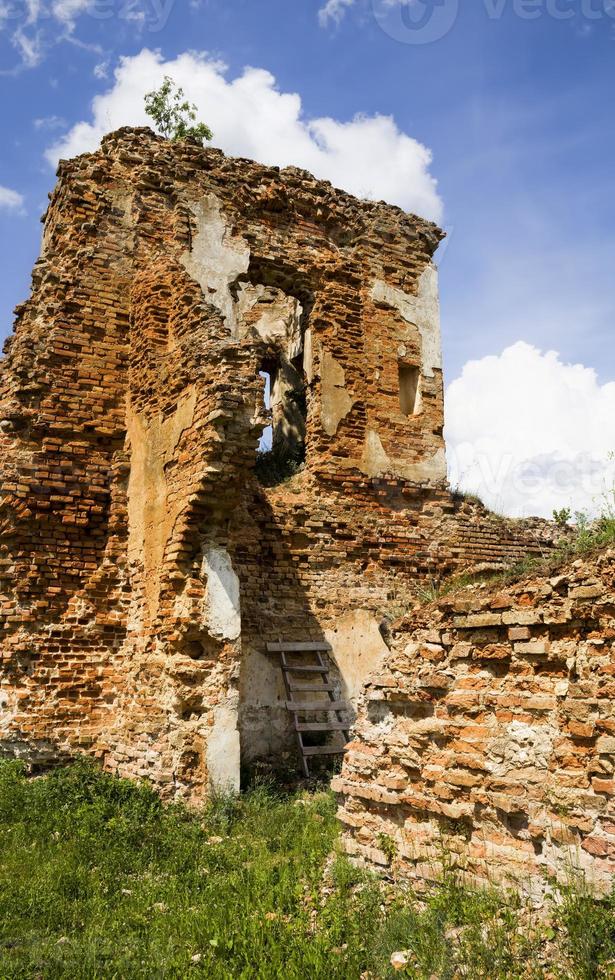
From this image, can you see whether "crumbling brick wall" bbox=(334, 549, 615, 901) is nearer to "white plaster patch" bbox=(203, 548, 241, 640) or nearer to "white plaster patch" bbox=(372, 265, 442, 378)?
"white plaster patch" bbox=(203, 548, 241, 640)

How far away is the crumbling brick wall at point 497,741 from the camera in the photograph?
383 centimetres

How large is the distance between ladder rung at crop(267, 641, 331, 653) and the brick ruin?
0.11 meters

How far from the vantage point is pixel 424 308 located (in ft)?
35.3

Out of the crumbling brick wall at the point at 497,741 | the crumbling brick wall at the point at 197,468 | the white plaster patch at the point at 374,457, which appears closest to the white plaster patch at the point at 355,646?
the crumbling brick wall at the point at 197,468

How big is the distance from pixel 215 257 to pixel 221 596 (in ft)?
14.5

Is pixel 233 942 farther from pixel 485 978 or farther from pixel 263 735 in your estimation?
pixel 263 735

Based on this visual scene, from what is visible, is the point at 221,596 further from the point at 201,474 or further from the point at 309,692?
the point at 309,692

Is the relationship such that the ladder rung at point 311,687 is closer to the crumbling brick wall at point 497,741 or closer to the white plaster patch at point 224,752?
the white plaster patch at point 224,752

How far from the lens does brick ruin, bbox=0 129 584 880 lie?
7.07m

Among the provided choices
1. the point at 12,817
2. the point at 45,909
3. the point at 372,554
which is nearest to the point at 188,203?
the point at 372,554

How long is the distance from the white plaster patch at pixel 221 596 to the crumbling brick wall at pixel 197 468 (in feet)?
0.07

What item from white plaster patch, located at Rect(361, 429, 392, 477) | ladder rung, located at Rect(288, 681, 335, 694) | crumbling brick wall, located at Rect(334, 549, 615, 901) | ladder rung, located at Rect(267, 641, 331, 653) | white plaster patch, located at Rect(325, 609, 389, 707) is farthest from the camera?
white plaster patch, located at Rect(361, 429, 392, 477)

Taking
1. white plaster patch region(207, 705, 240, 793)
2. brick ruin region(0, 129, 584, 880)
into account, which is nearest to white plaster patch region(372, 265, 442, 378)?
brick ruin region(0, 129, 584, 880)

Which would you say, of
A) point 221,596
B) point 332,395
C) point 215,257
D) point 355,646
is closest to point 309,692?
point 355,646
